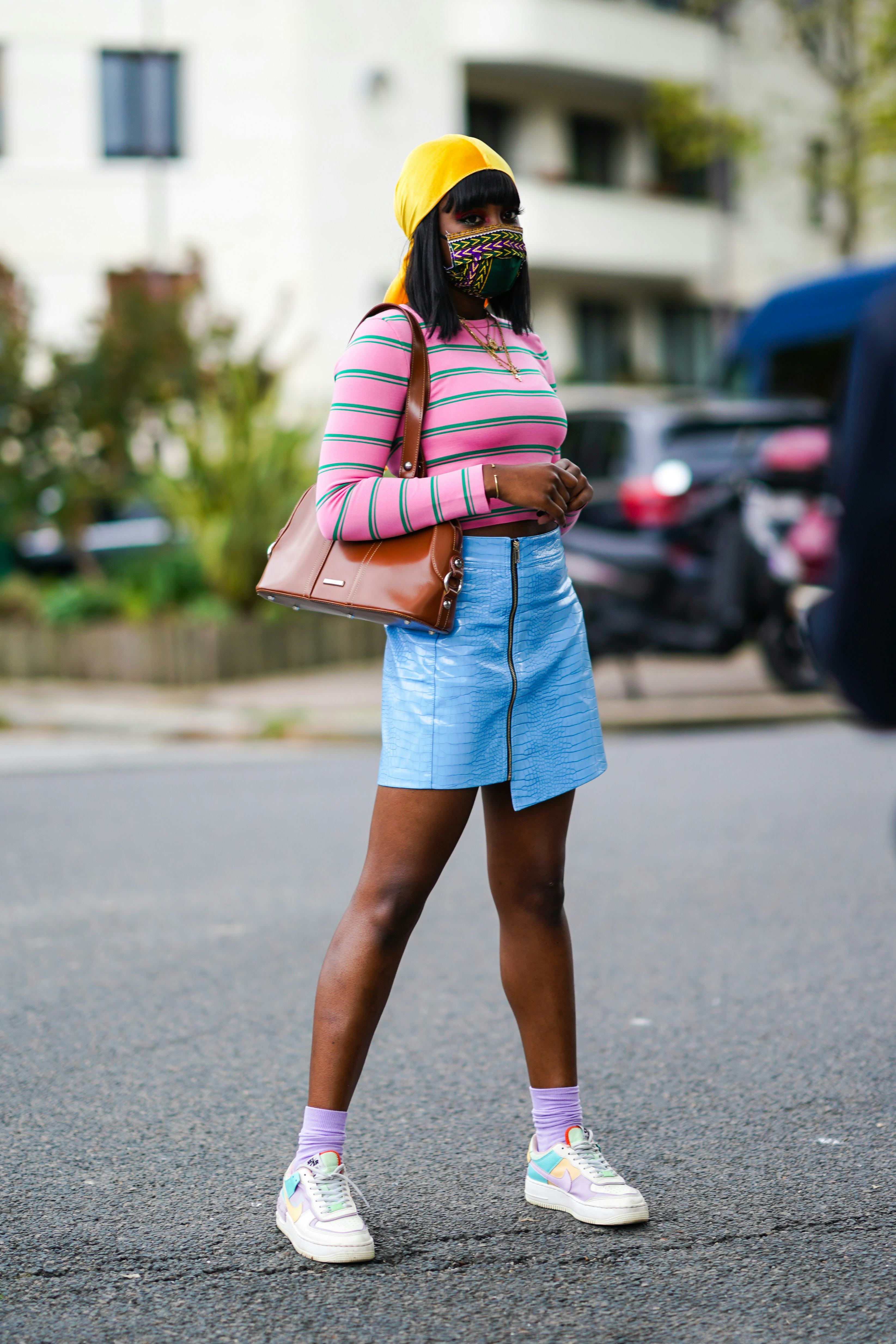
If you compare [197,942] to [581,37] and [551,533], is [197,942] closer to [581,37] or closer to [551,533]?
[551,533]

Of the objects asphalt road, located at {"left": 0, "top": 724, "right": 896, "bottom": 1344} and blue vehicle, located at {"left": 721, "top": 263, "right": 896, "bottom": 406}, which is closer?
asphalt road, located at {"left": 0, "top": 724, "right": 896, "bottom": 1344}

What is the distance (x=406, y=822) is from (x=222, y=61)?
2299 cm

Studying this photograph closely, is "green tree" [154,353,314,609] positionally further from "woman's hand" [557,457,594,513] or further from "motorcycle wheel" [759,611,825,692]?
"woman's hand" [557,457,594,513]

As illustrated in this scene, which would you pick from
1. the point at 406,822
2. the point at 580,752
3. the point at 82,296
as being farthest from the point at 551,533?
the point at 82,296

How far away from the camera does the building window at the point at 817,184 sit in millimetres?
27188

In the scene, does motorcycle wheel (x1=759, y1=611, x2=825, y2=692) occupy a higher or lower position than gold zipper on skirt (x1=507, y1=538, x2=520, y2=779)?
lower

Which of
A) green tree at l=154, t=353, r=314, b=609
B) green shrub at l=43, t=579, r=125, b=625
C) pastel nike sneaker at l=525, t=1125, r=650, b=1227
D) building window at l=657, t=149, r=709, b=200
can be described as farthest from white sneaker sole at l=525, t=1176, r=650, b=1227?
building window at l=657, t=149, r=709, b=200

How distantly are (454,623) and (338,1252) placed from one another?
1.09 metres

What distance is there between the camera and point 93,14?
2388cm

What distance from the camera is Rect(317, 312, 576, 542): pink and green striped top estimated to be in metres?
2.82

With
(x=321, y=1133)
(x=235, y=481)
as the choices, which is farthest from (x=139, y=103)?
(x=321, y=1133)

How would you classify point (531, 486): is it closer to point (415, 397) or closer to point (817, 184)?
point (415, 397)

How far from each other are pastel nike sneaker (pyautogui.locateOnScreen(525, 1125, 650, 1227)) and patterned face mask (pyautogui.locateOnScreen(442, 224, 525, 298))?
155 centimetres

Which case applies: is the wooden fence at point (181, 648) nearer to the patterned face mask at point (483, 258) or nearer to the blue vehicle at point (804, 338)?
the blue vehicle at point (804, 338)
